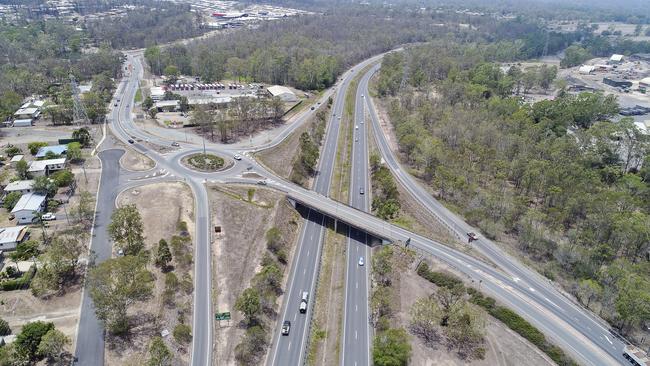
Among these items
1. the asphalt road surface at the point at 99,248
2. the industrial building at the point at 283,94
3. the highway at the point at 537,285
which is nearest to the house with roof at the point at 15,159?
the asphalt road surface at the point at 99,248

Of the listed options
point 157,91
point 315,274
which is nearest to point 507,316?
point 315,274

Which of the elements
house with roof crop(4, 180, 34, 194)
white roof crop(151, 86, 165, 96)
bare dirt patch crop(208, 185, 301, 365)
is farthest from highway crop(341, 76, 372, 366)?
white roof crop(151, 86, 165, 96)

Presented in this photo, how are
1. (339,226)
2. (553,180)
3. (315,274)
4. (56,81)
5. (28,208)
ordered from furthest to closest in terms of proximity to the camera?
(56,81) < (553,180) < (339,226) < (28,208) < (315,274)

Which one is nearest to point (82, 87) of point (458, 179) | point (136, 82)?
point (136, 82)

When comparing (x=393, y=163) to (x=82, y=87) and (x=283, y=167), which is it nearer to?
(x=283, y=167)

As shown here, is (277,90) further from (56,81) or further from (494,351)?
(494,351)
